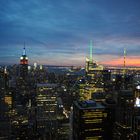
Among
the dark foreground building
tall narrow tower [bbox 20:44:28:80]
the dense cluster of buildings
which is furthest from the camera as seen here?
tall narrow tower [bbox 20:44:28:80]

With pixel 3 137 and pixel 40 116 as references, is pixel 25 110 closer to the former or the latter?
pixel 40 116

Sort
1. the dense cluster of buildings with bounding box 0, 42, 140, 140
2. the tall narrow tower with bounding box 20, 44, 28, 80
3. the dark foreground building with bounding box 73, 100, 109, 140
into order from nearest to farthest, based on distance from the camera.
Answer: the dark foreground building with bounding box 73, 100, 109, 140, the dense cluster of buildings with bounding box 0, 42, 140, 140, the tall narrow tower with bounding box 20, 44, 28, 80

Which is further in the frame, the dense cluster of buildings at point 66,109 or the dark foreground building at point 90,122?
the dense cluster of buildings at point 66,109


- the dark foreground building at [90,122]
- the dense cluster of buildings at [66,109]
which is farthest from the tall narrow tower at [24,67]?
the dark foreground building at [90,122]

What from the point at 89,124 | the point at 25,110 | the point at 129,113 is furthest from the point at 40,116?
the point at 89,124

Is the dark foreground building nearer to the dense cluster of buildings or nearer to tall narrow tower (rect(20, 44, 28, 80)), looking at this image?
the dense cluster of buildings

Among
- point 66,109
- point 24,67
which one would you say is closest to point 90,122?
point 66,109

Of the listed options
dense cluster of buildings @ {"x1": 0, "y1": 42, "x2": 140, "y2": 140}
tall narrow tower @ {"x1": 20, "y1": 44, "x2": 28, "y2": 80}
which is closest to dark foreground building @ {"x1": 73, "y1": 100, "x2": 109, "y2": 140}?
dense cluster of buildings @ {"x1": 0, "y1": 42, "x2": 140, "y2": 140}

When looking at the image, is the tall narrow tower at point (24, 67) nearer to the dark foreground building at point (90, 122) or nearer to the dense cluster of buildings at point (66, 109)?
the dense cluster of buildings at point (66, 109)
